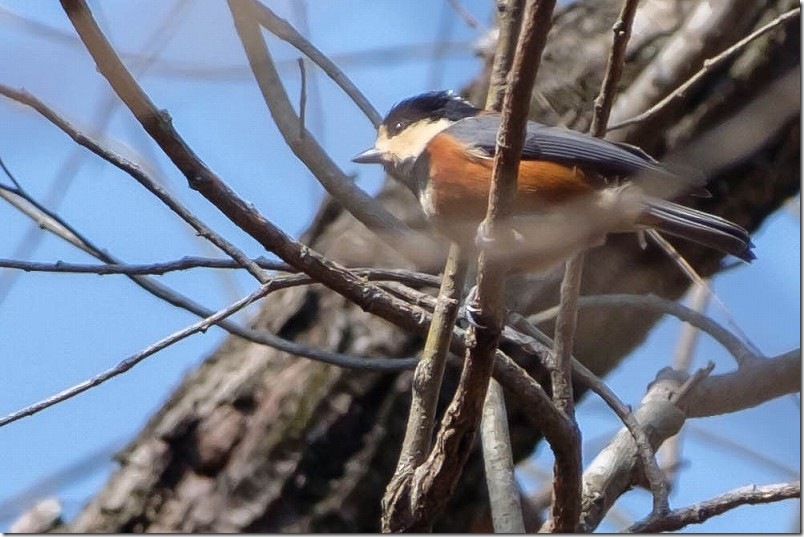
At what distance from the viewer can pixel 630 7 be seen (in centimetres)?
187

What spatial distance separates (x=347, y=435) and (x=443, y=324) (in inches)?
56.3

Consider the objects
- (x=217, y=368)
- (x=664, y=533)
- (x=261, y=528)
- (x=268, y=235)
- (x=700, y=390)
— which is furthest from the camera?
(x=217, y=368)

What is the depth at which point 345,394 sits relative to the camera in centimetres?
332

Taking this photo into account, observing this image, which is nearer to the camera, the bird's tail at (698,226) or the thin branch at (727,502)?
the thin branch at (727,502)

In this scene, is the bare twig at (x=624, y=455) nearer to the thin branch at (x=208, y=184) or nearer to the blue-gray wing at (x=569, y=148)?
the blue-gray wing at (x=569, y=148)

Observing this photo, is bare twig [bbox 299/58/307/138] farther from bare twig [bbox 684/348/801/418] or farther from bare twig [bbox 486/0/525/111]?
bare twig [bbox 684/348/801/418]

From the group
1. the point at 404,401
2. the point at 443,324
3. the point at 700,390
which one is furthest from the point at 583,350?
the point at 443,324

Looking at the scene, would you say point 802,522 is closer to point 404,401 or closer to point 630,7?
point 630,7

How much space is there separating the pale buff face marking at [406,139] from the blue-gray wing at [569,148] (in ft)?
0.50

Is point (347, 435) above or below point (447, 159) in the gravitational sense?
below

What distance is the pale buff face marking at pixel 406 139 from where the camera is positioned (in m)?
2.84

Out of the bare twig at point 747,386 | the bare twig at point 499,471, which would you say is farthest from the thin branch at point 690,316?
the bare twig at point 499,471

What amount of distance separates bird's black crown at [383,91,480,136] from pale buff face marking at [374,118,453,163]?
0.05 ft

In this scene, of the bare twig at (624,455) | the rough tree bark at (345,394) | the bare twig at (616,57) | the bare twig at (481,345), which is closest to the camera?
the bare twig at (481,345)
